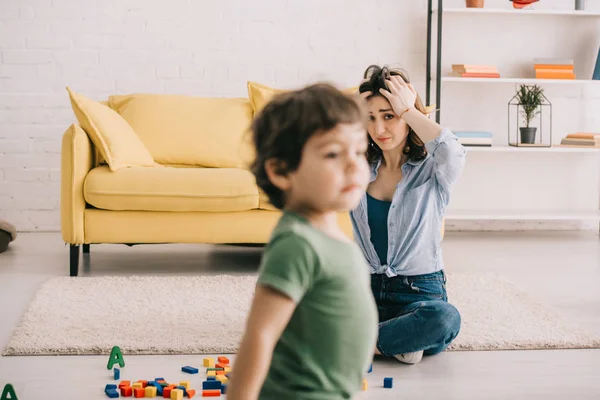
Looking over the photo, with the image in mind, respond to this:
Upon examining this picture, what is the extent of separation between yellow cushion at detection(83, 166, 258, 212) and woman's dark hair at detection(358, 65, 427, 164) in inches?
47.1

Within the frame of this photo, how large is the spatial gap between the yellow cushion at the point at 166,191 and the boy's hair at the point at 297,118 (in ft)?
7.93

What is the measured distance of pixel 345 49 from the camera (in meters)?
4.99

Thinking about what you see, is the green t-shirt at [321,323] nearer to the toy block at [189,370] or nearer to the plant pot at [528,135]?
the toy block at [189,370]

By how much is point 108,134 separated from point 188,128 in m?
0.56

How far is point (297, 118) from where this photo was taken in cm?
112

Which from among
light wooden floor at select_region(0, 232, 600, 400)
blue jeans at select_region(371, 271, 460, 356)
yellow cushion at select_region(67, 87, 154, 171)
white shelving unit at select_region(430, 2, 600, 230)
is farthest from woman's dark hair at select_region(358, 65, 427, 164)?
white shelving unit at select_region(430, 2, 600, 230)

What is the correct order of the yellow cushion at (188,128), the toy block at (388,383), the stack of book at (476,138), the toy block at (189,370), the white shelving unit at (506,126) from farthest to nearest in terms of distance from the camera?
the white shelving unit at (506,126) < the stack of book at (476,138) < the yellow cushion at (188,128) < the toy block at (189,370) < the toy block at (388,383)

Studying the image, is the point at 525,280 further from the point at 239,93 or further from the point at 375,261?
the point at 239,93

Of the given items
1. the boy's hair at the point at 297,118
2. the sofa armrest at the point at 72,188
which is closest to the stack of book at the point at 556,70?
the sofa armrest at the point at 72,188

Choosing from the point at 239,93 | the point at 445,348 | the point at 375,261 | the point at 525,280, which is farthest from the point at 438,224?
the point at 239,93

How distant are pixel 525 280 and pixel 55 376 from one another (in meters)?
2.15

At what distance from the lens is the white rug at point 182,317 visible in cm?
256

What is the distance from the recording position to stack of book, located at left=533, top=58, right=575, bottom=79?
15.8 feet

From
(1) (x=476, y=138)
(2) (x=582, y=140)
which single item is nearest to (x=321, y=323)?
(1) (x=476, y=138)
